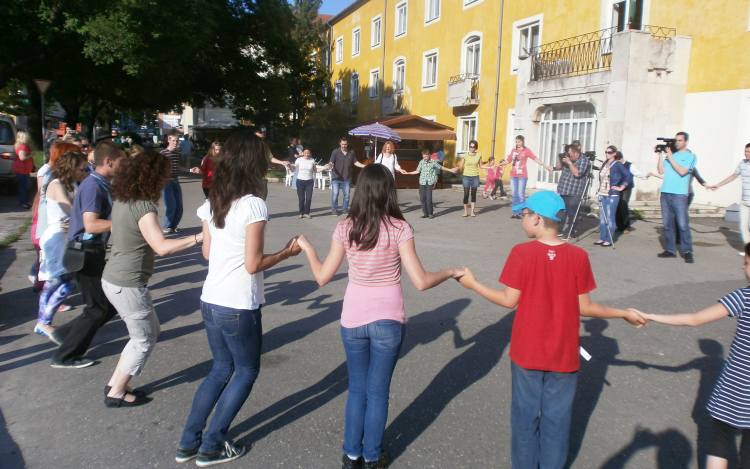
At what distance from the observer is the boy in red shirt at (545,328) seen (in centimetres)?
268

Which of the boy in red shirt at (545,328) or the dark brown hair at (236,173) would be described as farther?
the dark brown hair at (236,173)

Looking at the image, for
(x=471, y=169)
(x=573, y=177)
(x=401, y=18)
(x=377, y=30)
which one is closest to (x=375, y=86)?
(x=377, y=30)

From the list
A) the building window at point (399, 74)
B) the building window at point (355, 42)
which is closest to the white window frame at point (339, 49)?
the building window at point (355, 42)

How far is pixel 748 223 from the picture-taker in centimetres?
812

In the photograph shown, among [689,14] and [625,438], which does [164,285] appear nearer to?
[625,438]

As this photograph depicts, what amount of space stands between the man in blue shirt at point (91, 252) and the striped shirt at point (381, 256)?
2198 mm

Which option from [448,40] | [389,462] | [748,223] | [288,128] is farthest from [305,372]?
[288,128]

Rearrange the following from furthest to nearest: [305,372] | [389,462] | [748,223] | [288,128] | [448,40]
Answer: [288,128], [448,40], [748,223], [305,372], [389,462]

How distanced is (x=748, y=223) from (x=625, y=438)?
20.3 feet

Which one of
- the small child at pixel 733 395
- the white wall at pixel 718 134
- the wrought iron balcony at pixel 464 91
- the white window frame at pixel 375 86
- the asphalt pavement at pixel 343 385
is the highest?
the white window frame at pixel 375 86

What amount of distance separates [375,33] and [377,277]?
1281 inches

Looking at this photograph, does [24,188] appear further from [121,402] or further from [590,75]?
[590,75]

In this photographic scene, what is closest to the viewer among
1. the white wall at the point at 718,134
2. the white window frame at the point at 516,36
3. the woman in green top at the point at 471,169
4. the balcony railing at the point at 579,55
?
the woman in green top at the point at 471,169

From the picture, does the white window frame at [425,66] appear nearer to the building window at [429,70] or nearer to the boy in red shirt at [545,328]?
the building window at [429,70]
